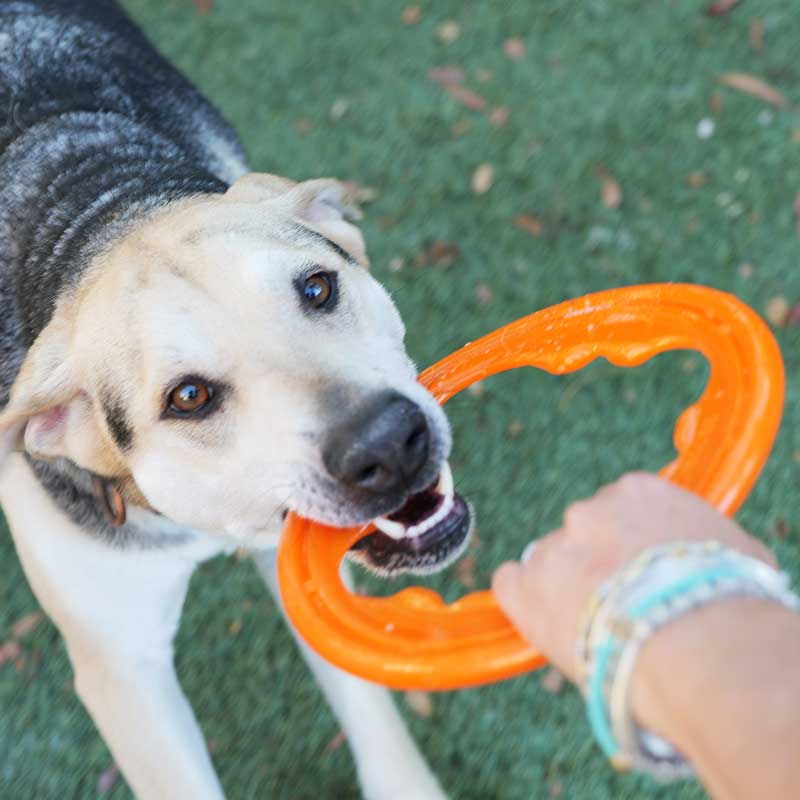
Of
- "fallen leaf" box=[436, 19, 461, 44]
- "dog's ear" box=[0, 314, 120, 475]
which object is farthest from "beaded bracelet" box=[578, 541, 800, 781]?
"fallen leaf" box=[436, 19, 461, 44]

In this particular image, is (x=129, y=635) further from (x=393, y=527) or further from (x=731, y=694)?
(x=731, y=694)

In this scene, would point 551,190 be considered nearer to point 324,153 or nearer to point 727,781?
point 324,153

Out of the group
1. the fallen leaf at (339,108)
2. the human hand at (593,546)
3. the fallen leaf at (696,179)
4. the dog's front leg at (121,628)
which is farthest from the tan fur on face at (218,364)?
the fallen leaf at (339,108)

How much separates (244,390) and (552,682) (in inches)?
76.1

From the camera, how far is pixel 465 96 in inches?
213

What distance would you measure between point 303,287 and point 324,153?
118 inches

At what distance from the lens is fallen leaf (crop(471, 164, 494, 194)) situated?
500 centimetres

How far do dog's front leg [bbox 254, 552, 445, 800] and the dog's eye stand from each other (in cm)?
152

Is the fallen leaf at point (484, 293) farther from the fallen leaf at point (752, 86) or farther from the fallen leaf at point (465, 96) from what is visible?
the fallen leaf at point (752, 86)

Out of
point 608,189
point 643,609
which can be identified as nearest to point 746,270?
point 608,189

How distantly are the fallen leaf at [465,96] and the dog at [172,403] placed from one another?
2.20 metres

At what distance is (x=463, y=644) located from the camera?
2.04m

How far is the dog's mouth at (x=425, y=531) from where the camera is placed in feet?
8.39

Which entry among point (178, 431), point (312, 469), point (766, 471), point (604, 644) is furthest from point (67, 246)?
point (766, 471)
